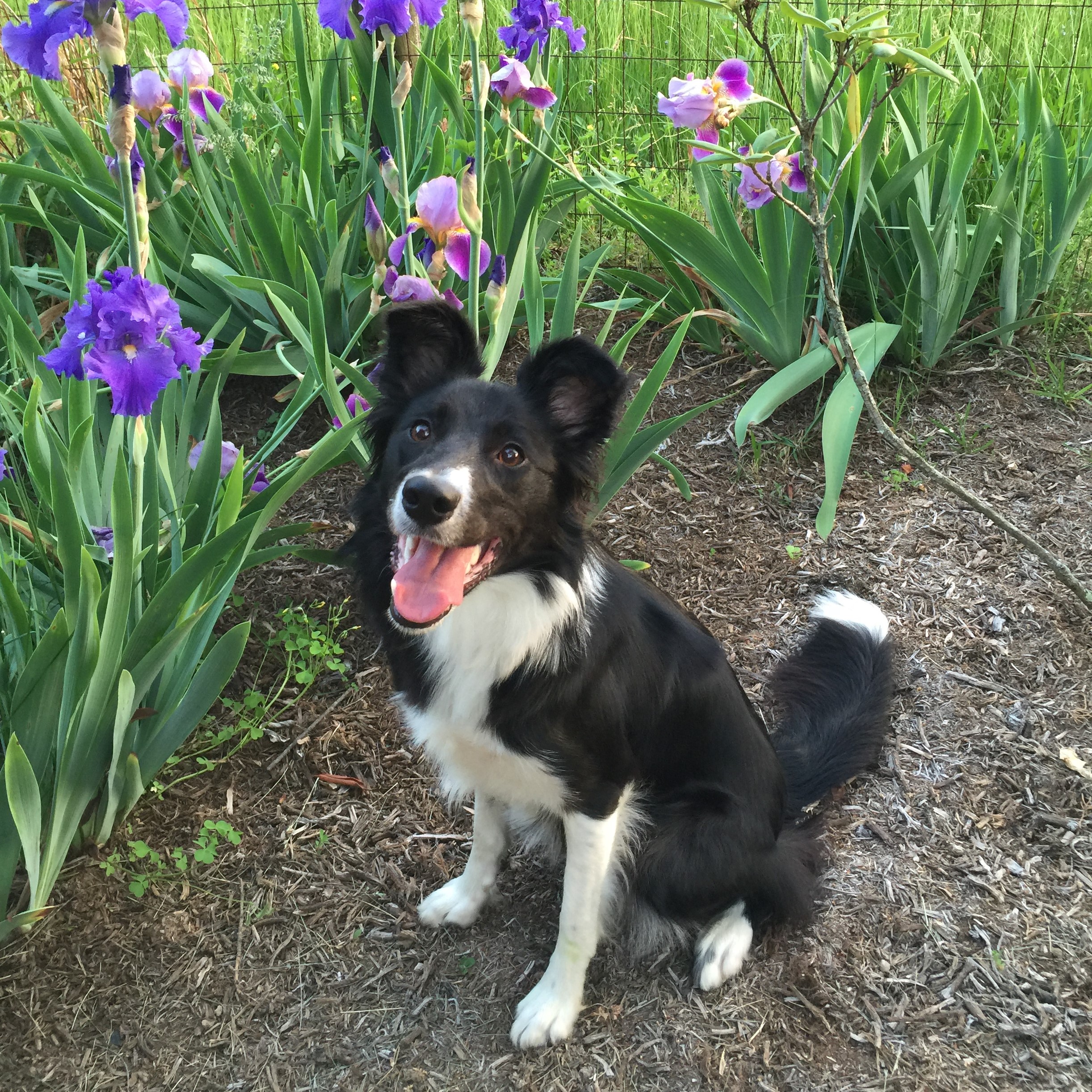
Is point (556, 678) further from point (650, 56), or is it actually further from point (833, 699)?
point (650, 56)

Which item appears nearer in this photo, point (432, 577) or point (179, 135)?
point (432, 577)

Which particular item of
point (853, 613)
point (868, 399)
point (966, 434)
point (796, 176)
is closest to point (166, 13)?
point (796, 176)

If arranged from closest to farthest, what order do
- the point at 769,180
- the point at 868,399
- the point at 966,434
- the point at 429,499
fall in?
the point at 429,499 < the point at 868,399 < the point at 769,180 < the point at 966,434

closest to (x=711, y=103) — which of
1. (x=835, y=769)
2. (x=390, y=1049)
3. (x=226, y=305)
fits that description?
(x=835, y=769)

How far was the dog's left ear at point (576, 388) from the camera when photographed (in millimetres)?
1684

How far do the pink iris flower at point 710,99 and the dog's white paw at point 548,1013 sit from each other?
6.36ft

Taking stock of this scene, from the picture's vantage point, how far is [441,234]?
2398 mm

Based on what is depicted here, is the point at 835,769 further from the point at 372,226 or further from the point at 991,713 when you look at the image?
the point at 372,226

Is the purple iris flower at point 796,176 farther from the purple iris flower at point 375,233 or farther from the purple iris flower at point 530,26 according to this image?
the purple iris flower at point 375,233

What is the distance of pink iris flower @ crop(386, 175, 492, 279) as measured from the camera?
2.32 metres

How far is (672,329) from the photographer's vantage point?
375 cm

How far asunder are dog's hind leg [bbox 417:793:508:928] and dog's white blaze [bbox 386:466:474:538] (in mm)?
877

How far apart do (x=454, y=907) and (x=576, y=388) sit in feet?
4.25

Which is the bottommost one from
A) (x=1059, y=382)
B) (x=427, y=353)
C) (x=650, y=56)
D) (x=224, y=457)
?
(x=1059, y=382)
